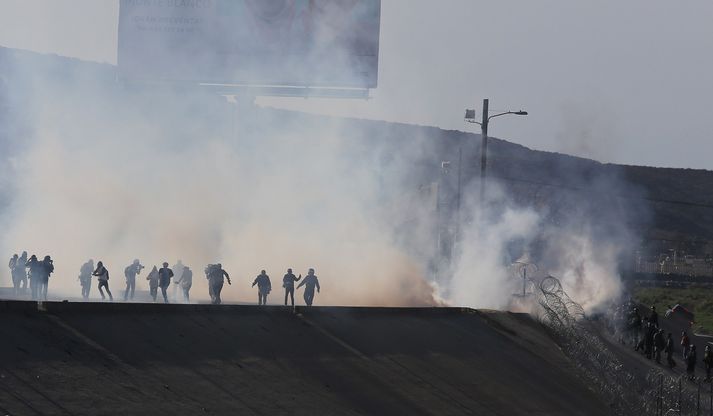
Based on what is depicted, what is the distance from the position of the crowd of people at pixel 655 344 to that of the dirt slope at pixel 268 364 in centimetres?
635

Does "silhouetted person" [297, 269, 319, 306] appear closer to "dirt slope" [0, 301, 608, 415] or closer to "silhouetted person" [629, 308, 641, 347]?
"dirt slope" [0, 301, 608, 415]

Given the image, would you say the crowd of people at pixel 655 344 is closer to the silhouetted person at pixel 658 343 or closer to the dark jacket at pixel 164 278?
the silhouetted person at pixel 658 343

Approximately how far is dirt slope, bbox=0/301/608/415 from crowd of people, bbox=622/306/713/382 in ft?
20.8

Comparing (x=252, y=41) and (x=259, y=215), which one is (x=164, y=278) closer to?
(x=252, y=41)

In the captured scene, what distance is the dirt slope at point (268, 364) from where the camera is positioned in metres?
18.1

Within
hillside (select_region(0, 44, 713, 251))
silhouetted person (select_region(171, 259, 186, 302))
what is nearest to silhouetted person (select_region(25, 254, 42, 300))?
silhouetted person (select_region(171, 259, 186, 302))

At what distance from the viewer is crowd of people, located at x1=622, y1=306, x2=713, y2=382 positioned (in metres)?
34.8

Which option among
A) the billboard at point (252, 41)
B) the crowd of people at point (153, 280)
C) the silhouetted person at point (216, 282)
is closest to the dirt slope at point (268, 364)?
the crowd of people at point (153, 280)

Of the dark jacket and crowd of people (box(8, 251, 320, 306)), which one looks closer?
crowd of people (box(8, 251, 320, 306))

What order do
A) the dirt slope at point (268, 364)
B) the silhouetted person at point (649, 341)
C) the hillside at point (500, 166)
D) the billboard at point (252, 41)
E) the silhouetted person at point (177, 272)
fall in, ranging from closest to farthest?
1. the dirt slope at point (268, 364)
2. the silhouetted person at point (649, 341)
3. the silhouetted person at point (177, 272)
4. the billboard at point (252, 41)
5. the hillside at point (500, 166)

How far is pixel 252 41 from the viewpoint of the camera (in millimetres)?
44594

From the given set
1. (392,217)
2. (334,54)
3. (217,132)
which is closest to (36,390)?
(334,54)

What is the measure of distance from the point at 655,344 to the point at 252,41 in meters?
17.6

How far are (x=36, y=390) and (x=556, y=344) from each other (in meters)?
17.2
